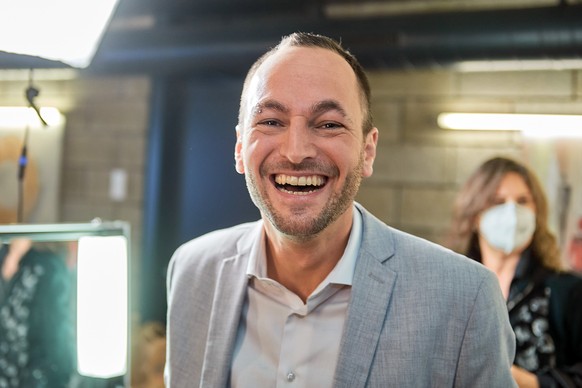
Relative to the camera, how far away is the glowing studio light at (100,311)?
74.4 inches

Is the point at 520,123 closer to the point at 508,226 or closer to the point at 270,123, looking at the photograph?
the point at 508,226

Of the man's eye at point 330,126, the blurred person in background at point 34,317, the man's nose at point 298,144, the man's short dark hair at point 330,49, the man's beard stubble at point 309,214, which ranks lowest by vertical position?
the blurred person in background at point 34,317

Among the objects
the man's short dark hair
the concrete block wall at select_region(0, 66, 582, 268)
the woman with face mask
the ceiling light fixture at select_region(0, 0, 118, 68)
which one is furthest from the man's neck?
the concrete block wall at select_region(0, 66, 582, 268)

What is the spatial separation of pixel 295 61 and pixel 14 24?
24.2 inches

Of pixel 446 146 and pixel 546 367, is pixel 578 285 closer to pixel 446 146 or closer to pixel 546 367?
pixel 546 367

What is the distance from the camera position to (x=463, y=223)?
231 centimetres

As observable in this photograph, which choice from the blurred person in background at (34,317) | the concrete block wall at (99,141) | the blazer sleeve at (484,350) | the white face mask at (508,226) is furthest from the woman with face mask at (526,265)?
the concrete block wall at (99,141)

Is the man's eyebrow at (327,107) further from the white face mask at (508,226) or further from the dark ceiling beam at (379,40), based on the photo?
the dark ceiling beam at (379,40)

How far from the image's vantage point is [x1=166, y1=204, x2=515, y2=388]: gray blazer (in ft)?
3.90

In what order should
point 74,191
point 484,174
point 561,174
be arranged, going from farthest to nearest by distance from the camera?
point 74,191, point 561,174, point 484,174

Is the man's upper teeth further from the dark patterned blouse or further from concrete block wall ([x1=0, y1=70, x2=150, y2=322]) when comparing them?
concrete block wall ([x1=0, y1=70, x2=150, y2=322])

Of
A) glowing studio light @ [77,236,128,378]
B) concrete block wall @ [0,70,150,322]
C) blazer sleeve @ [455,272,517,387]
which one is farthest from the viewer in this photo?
concrete block wall @ [0,70,150,322]

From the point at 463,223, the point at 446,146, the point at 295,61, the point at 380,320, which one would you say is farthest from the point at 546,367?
the point at 446,146

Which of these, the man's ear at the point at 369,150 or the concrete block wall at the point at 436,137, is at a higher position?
the concrete block wall at the point at 436,137
